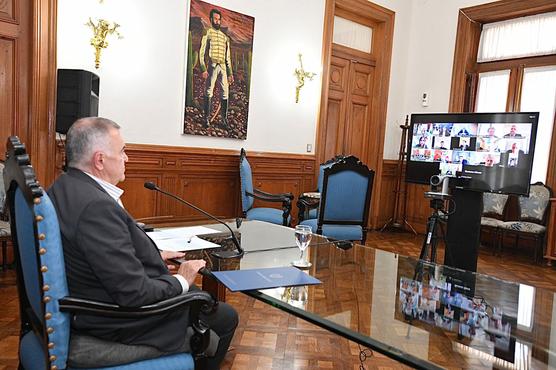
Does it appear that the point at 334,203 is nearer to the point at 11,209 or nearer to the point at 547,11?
the point at 11,209

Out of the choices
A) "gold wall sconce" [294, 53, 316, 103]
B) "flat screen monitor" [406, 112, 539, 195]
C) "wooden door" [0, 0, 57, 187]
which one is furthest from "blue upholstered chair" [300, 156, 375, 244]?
"wooden door" [0, 0, 57, 187]

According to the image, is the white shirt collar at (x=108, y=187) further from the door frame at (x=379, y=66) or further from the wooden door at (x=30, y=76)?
the door frame at (x=379, y=66)

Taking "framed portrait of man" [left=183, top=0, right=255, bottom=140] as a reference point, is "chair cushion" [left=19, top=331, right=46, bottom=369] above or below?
below

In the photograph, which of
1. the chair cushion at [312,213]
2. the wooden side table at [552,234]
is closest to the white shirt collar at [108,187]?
the chair cushion at [312,213]

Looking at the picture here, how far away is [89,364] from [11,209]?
507 mm

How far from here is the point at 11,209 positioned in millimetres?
1349

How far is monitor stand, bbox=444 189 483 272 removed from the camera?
3684 millimetres

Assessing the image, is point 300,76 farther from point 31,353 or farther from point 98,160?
point 31,353

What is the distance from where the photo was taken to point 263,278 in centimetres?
157

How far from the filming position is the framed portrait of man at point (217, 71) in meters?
4.69

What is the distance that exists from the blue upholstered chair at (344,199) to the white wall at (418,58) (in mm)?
3200

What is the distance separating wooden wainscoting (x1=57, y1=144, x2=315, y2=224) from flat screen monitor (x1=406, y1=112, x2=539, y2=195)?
1.87 m

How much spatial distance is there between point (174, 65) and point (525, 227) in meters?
4.34

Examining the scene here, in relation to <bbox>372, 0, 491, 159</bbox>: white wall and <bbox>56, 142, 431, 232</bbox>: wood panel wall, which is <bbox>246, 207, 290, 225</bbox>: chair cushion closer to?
<bbox>56, 142, 431, 232</bbox>: wood panel wall
